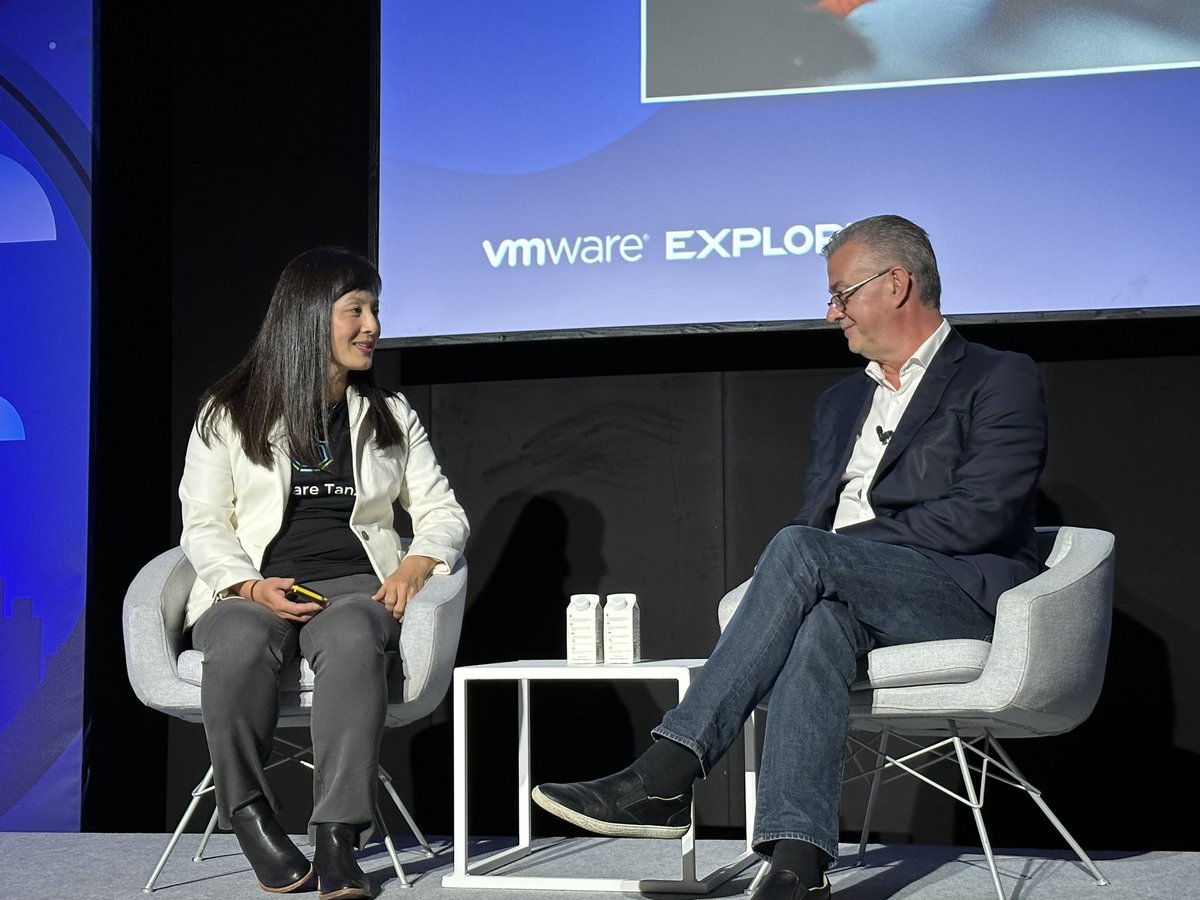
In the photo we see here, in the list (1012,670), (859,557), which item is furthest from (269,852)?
(1012,670)

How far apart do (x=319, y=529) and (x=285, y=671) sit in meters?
0.36

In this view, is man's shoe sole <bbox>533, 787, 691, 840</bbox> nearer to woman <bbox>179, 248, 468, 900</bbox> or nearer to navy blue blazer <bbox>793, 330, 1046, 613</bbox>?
woman <bbox>179, 248, 468, 900</bbox>

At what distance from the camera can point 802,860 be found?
6.72 ft

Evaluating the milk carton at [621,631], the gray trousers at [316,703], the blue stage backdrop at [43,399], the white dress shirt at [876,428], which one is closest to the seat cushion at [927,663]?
the white dress shirt at [876,428]

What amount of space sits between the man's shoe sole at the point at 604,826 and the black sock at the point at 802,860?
6.1 inches

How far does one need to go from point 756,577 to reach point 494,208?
166 centimetres

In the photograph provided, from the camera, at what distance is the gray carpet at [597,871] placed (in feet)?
8.47

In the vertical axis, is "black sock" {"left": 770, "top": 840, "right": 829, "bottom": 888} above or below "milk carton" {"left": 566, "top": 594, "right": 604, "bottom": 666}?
below

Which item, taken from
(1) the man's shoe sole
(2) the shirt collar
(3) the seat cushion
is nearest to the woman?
(1) the man's shoe sole

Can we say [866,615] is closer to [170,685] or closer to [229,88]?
[170,685]

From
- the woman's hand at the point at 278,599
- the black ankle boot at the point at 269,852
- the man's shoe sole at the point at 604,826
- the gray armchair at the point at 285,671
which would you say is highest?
the woman's hand at the point at 278,599

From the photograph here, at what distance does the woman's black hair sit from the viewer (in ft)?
9.65

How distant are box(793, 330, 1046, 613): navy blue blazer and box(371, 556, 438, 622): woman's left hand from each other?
0.81 metres

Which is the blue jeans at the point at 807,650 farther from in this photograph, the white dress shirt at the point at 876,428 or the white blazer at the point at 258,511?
the white blazer at the point at 258,511
